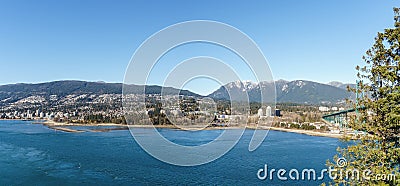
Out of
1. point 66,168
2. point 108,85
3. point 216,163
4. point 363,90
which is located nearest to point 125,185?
point 66,168

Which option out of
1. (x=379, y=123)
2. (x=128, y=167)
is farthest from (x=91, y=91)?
(x=379, y=123)

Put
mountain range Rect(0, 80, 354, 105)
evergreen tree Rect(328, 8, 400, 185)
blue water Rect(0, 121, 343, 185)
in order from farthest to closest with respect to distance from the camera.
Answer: mountain range Rect(0, 80, 354, 105), blue water Rect(0, 121, 343, 185), evergreen tree Rect(328, 8, 400, 185)

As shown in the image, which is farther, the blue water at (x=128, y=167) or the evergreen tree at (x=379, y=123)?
the blue water at (x=128, y=167)

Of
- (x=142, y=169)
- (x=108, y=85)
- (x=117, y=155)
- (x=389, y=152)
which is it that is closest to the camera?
(x=389, y=152)

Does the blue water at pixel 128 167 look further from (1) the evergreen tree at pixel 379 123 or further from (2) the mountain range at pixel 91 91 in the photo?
(2) the mountain range at pixel 91 91

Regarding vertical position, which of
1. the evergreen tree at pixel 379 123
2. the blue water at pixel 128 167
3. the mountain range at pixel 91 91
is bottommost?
the blue water at pixel 128 167

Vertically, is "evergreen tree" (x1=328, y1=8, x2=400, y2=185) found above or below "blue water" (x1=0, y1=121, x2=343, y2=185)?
above

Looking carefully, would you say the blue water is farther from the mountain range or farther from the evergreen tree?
the mountain range

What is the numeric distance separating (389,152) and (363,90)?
586 millimetres

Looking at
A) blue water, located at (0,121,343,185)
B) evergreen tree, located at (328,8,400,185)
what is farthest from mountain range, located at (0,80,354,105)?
evergreen tree, located at (328,8,400,185)

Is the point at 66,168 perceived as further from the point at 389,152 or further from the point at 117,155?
the point at 389,152

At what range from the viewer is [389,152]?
246 cm

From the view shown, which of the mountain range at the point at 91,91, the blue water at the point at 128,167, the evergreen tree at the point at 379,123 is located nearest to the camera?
the evergreen tree at the point at 379,123

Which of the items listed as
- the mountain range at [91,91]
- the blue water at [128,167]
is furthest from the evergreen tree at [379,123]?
the mountain range at [91,91]
